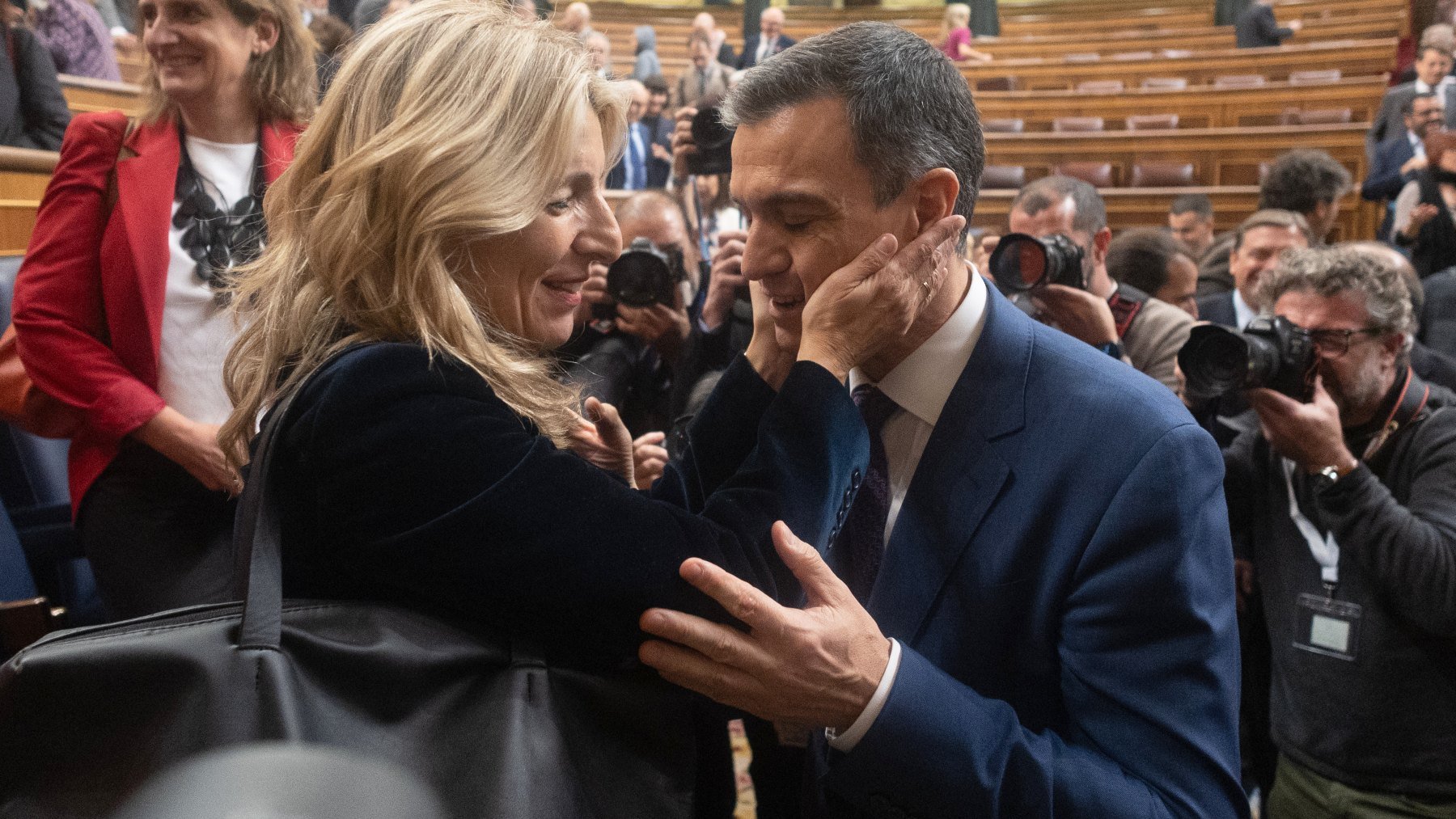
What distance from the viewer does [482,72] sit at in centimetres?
94

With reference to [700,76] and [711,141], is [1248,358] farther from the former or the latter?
[700,76]

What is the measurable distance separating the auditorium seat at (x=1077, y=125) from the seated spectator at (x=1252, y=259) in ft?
15.8

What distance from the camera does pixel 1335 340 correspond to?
190 cm

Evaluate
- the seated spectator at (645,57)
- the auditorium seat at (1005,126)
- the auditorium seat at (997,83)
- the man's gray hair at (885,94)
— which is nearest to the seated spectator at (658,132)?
the seated spectator at (645,57)

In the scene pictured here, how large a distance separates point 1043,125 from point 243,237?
733 cm

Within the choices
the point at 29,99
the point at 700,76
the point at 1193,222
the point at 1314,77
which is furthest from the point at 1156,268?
the point at 1314,77

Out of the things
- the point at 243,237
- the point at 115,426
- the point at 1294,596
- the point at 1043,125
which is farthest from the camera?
the point at 1043,125

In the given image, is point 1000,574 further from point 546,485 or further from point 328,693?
point 328,693

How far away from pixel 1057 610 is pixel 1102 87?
8.48 metres

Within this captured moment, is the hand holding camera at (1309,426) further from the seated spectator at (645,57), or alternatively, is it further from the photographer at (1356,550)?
the seated spectator at (645,57)

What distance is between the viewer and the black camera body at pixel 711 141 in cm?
190

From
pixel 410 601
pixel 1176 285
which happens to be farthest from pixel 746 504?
pixel 1176 285

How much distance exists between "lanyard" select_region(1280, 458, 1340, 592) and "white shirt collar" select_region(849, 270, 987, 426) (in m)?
1.06

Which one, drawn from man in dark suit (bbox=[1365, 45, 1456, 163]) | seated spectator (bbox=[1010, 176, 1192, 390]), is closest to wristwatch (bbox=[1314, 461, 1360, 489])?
seated spectator (bbox=[1010, 176, 1192, 390])
